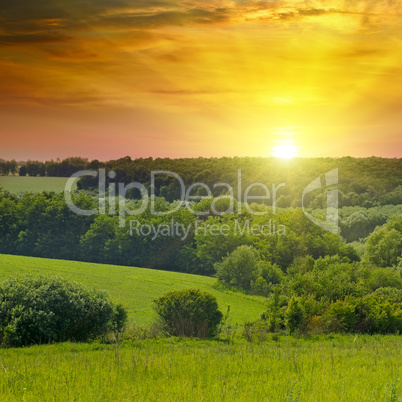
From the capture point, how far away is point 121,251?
79375 mm

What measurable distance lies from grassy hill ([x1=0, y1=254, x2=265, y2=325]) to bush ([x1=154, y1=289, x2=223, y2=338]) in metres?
16.3

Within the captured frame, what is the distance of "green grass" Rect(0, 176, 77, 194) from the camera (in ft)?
413

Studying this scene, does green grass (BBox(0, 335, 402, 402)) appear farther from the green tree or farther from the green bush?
the green tree

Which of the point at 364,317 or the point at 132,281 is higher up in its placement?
the point at 364,317

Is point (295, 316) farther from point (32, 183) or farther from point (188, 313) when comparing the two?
point (32, 183)

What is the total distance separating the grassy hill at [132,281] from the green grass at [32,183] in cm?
7159

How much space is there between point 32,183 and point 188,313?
122 meters

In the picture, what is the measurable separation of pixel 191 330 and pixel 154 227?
2441 inches

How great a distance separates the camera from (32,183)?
134 m

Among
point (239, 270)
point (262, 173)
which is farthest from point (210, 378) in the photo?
point (262, 173)

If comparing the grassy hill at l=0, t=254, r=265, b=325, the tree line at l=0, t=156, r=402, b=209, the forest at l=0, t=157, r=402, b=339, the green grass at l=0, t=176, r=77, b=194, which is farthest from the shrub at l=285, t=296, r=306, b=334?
the green grass at l=0, t=176, r=77, b=194

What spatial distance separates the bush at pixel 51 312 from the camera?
1756cm

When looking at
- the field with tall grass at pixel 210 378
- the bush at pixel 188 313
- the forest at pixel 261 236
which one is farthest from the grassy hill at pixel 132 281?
the field with tall grass at pixel 210 378

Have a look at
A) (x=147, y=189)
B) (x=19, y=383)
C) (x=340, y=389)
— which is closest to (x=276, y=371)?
(x=340, y=389)
